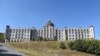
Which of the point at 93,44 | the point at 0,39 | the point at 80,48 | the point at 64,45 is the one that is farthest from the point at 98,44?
the point at 0,39

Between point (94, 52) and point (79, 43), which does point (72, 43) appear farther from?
point (94, 52)

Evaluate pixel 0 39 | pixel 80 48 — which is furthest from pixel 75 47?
pixel 0 39

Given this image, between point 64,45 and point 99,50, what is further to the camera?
point 64,45

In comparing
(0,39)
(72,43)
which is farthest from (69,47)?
(0,39)

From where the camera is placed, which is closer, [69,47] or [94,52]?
[94,52]

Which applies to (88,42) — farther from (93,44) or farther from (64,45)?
(64,45)

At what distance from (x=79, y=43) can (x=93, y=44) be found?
4.44 metres

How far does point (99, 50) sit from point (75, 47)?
7267 millimetres

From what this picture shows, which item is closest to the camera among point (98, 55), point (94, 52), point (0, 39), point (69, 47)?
point (98, 55)

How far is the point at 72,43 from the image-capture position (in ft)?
224

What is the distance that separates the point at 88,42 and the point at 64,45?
8513 millimetres

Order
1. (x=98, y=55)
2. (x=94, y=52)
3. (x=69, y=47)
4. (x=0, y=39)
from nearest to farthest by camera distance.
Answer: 1. (x=98, y=55)
2. (x=94, y=52)
3. (x=69, y=47)
4. (x=0, y=39)

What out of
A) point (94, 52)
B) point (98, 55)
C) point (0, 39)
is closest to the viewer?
point (98, 55)

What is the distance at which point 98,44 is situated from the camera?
214 feet
